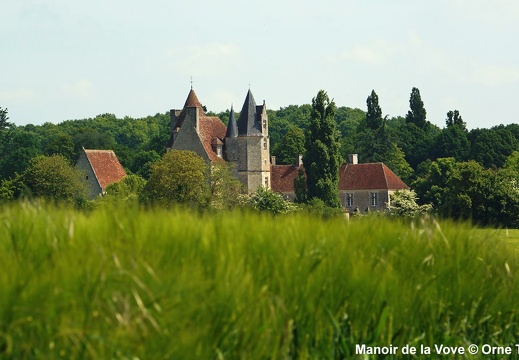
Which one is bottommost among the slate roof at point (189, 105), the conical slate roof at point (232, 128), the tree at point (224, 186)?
the tree at point (224, 186)

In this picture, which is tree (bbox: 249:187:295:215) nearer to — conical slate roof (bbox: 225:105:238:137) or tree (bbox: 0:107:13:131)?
conical slate roof (bbox: 225:105:238:137)

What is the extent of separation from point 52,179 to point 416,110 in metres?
68.2

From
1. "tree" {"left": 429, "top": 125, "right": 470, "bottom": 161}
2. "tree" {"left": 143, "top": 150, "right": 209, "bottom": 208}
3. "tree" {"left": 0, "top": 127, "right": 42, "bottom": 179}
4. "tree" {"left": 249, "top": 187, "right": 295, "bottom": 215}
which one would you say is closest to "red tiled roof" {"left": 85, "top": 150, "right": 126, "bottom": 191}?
"tree" {"left": 0, "top": 127, "right": 42, "bottom": 179}

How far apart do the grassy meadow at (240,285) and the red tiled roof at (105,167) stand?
80681 millimetres

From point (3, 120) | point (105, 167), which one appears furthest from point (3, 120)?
point (105, 167)

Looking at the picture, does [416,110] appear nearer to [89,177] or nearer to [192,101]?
[192,101]

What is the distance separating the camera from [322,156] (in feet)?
242

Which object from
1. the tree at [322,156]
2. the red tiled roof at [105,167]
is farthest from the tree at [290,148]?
the tree at [322,156]

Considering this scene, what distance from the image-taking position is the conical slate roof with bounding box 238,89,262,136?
87562mm

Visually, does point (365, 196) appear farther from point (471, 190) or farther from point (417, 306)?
point (417, 306)

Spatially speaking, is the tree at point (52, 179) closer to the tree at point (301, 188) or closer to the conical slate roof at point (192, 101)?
the conical slate roof at point (192, 101)

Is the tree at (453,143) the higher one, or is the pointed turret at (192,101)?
the pointed turret at (192,101)

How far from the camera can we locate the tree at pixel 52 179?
75312mm

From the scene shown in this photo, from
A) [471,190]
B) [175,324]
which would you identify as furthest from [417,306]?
[471,190]
